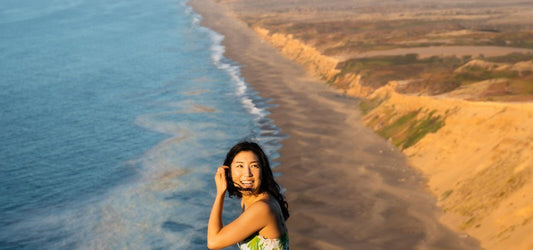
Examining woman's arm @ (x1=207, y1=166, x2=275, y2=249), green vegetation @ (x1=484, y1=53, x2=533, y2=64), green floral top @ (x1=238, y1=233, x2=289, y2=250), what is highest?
green vegetation @ (x1=484, y1=53, x2=533, y2=64)

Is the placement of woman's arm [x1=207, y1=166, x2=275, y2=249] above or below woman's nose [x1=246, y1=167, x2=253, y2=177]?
below

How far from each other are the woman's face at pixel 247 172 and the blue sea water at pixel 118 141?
54.1 ft

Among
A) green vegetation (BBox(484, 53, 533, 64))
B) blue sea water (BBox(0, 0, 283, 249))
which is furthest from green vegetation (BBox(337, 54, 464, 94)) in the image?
blue sea water (BBox(0, 0, 283, 249))

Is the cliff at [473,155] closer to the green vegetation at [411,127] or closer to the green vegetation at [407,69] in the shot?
the green vegetation at [411,127]

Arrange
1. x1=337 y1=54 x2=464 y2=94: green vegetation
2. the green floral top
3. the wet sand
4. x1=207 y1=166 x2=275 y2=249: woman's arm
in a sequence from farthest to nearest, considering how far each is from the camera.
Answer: x1=337 y1=54 x2=464 y2=94: green vegetation < the wet sand < the green floral top < x1=207 y1=166 x2=275 y2=249: woman's arm

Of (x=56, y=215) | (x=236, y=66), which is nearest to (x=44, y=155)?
(x=56, y=215)

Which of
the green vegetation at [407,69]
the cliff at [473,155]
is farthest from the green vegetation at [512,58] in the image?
the cliff at [473,155]

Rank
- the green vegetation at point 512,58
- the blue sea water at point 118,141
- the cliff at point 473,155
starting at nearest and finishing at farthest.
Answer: the cliff at point 473,155, the blue sea water at point 118,141, the green vegetation at point 512,58

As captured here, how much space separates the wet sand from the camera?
1939cm

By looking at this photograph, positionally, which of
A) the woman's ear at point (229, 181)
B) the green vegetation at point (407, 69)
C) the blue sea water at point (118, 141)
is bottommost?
the blue sea water at point (118, 141)

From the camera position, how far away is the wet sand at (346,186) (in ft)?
63.6

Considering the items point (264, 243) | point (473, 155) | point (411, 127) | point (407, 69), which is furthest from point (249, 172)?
point (407, 69)

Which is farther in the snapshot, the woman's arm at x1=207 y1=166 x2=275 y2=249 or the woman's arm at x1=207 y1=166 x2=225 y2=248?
the woman's arm at x1=207 y1=166 x2=225 y2=248

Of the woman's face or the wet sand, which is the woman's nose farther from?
the wet sand
